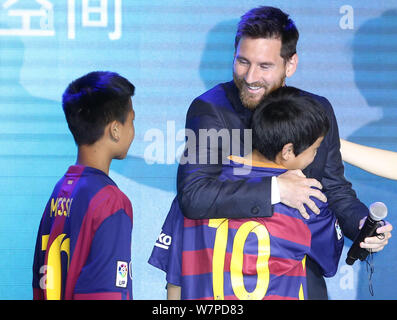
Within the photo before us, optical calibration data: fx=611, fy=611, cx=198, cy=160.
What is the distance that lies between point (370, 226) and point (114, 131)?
0.85m

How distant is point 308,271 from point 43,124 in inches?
65.9

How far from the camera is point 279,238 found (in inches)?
67.5

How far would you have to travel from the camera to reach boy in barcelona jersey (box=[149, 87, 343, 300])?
172 cm

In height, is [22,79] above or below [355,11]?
below

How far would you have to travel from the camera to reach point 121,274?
1753 mm

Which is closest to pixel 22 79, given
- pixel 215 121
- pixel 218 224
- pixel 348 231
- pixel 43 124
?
pixel 43 124

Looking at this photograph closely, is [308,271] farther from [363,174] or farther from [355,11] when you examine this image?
[355,11]

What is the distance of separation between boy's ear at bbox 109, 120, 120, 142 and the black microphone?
814mm

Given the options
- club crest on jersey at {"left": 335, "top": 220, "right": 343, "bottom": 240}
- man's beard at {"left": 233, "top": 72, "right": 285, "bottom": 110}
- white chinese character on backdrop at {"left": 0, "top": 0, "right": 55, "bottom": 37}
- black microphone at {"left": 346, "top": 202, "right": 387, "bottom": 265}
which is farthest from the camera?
white chinese character on backdrop at {"left": 0, "top": 0, "right": 55, "bottom": 37}

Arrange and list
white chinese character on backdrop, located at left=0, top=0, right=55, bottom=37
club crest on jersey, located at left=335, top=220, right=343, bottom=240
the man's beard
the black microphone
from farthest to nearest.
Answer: white chinese character on backdrop, located at left=0, top=0, right=55, bottom=37
the man's beard
club crest on jersey, located at left=335, top=220, right=343, bottom=240
the black microphone

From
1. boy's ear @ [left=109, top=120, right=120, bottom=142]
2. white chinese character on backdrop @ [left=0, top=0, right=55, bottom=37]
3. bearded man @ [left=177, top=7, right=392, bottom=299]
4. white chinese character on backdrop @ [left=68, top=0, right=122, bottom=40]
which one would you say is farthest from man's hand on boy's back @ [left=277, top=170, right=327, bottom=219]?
white chinese character on backdrop @ [left=0, top=0, right=55, bottom=37]

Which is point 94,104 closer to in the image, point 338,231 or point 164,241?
point 164,241

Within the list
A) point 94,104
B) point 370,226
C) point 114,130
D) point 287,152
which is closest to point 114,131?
point 114,130

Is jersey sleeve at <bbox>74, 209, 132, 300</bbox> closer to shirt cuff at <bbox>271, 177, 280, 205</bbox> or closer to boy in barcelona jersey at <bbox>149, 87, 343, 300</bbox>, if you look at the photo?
boy in barcelona jersey at <bbox>149, 87, 343, 300</bbox>
